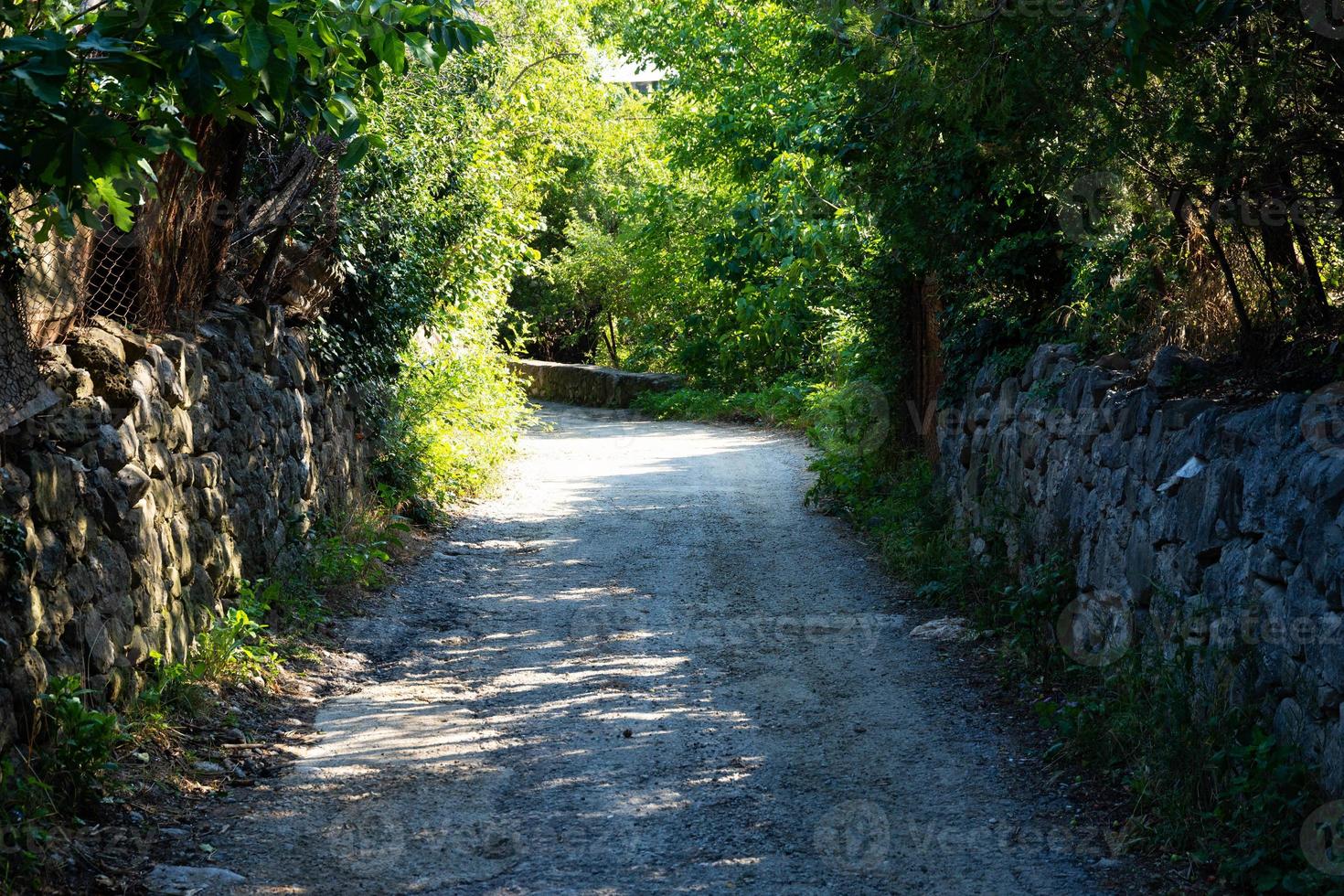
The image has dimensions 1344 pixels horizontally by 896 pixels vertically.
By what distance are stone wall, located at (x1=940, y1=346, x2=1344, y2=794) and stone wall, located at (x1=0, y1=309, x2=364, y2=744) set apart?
469 cm

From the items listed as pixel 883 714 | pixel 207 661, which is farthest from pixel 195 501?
pixel 883 714

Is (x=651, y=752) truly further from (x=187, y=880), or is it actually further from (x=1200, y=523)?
(x=1200, y=523)

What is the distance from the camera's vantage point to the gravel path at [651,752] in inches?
179

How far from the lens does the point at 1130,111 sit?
255 inches

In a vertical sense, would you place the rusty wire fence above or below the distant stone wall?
above

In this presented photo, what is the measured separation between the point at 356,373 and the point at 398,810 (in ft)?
20.9
